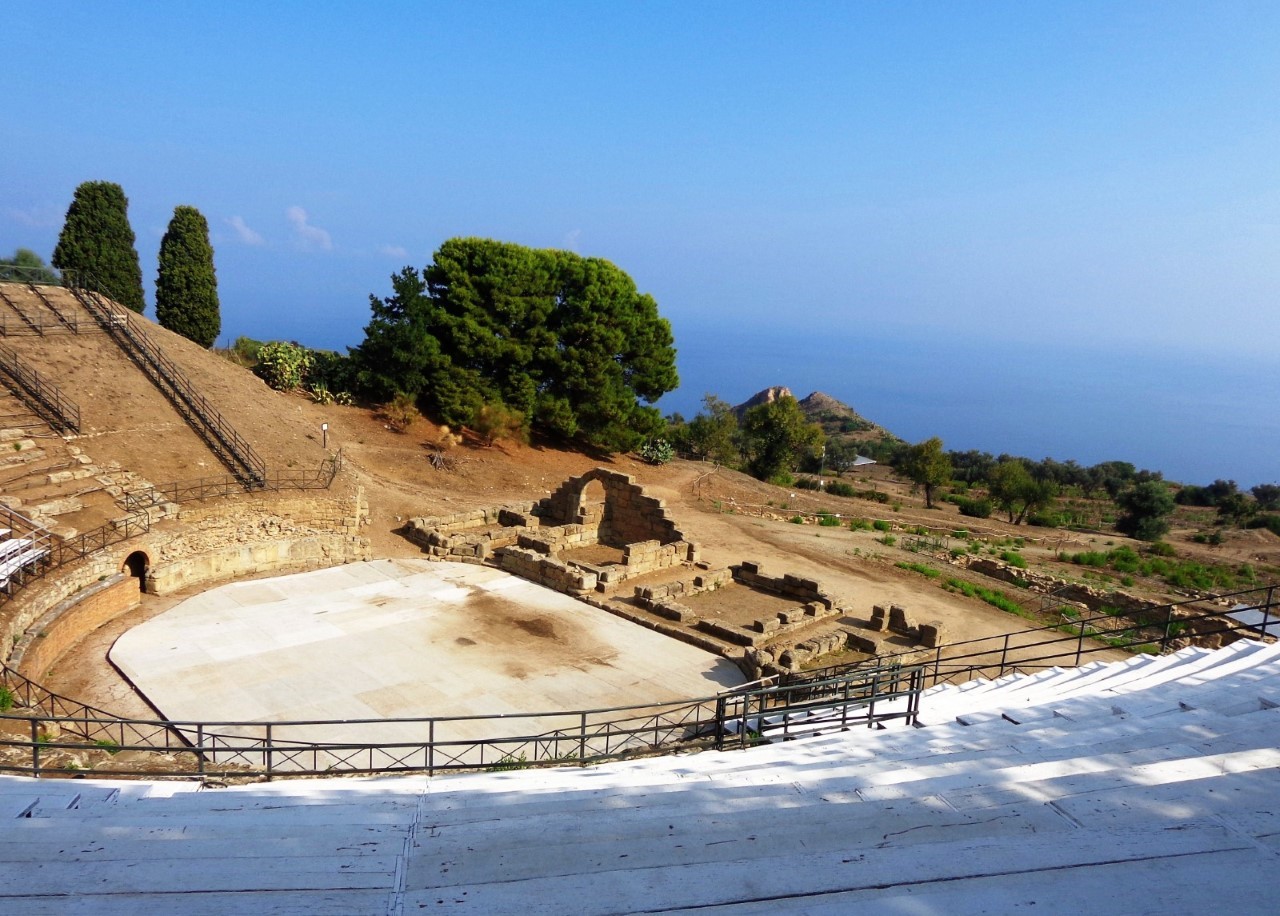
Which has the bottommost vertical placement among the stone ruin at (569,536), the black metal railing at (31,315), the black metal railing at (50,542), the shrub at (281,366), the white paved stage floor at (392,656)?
the white paved stage floor at (392,656)

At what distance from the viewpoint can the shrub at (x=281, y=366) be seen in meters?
33.9

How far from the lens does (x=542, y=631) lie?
18.2m

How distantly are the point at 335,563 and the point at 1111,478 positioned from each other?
60188 millimetres

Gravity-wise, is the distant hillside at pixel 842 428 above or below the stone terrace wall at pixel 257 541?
above

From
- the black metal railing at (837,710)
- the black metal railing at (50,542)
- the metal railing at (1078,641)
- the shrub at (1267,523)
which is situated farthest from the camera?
the shrub at (1267,523)

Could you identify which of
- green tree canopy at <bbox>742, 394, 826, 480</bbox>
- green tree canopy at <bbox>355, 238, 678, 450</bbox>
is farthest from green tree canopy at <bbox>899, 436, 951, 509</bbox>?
green tree canopy at <bbox>355, 238, 678, 450</bbox>

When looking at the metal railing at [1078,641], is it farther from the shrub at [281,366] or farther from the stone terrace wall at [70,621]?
the shrub at [281,366]

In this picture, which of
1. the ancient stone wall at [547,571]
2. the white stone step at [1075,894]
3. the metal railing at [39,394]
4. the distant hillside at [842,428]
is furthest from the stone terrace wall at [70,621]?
the distant hillside at [842,428]

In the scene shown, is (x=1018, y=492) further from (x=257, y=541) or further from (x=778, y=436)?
(x=257, y=541)

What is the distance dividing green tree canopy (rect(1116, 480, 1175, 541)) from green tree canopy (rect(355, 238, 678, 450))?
24.1m

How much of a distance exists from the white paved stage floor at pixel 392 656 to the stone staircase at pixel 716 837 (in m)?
6.57

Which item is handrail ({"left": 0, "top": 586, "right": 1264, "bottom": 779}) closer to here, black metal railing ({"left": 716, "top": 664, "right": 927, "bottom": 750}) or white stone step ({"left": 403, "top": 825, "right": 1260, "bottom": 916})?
black metal railing ({"left": 716, "top": 664, "right": 927, "bottom": 750})

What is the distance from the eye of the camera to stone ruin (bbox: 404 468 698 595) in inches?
854

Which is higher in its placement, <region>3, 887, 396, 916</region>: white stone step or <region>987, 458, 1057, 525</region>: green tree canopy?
<region>3, 887, 396, 916</region>: white stone step
